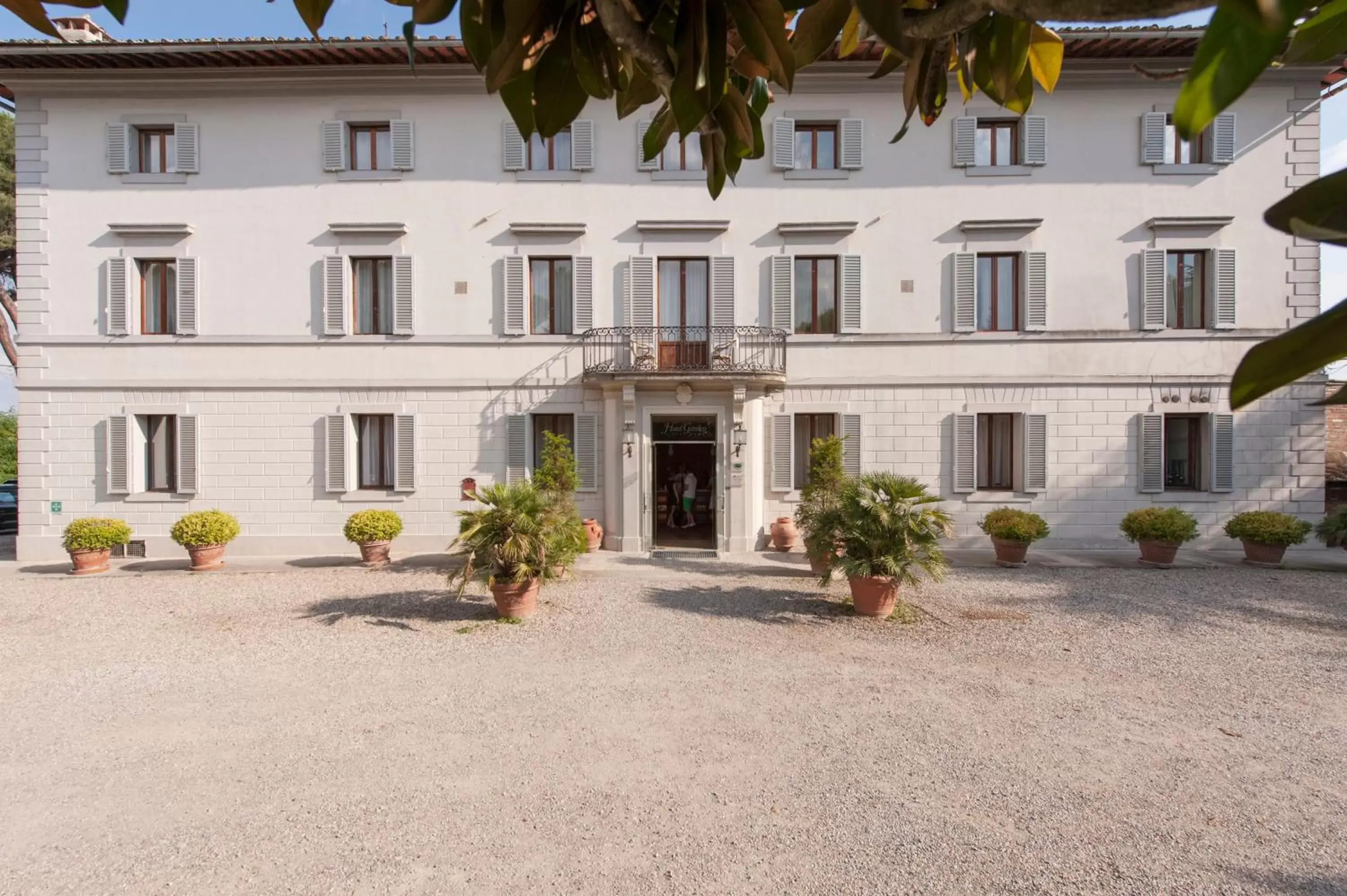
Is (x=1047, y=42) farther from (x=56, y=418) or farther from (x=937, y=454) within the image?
(x=56, y=418)

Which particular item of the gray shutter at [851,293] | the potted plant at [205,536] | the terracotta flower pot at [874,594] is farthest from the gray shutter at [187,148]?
the terracotta flower pot at [874,594]

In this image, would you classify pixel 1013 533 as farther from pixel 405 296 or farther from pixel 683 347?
pixel 405 296

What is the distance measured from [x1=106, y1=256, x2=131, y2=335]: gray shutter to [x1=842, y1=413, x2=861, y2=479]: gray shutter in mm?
16283

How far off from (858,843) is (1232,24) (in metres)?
4.35

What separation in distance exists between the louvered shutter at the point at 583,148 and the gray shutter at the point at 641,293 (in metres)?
2.40

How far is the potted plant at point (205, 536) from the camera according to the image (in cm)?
Result: 1250

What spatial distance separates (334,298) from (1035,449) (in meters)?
16.2

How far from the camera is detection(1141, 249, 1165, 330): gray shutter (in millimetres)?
14086

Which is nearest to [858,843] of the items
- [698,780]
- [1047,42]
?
[698,780]

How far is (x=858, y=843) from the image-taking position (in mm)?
3873

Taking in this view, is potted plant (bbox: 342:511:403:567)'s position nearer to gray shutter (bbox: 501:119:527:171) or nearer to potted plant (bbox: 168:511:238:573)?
potted plant (bbox: 168:511:238:573)

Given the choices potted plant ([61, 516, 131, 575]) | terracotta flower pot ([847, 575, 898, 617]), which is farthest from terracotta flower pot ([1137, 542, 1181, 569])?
potted plant ([61, 516, 131, 575])

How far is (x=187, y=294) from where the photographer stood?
1420 centimetres

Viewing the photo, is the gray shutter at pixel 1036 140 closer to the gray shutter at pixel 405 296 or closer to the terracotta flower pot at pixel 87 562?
the gray shutter at pixel 405 296
